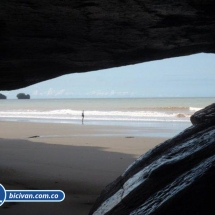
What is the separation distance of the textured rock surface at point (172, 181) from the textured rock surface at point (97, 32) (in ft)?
2.96

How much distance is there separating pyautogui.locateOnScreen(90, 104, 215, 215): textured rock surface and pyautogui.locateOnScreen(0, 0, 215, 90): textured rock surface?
901 millimetres

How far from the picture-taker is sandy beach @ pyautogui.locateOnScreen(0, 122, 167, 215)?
17.4 feet

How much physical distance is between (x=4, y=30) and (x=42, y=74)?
199 cm

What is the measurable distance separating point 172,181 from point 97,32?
184 cm

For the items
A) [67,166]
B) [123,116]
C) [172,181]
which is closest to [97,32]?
[172,181]

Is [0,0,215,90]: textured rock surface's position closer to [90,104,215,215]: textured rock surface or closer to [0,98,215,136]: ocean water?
[90,104,215,215]: textured rock surface

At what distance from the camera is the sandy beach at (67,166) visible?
17.4 feet

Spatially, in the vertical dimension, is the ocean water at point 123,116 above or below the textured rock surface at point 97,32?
below

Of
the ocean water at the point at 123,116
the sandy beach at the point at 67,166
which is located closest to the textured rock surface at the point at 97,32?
the sandy beach at the point at 67,166

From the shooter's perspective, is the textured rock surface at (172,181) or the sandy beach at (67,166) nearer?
the textured rock surface at (172,181)

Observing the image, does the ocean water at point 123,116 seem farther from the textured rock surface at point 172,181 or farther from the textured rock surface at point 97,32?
the textured rock surface at point 172,181

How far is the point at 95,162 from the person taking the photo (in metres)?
8.74

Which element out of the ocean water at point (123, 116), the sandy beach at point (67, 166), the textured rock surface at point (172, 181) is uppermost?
the textured rock surface at point (172, 181)

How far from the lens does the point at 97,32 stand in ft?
13.9
